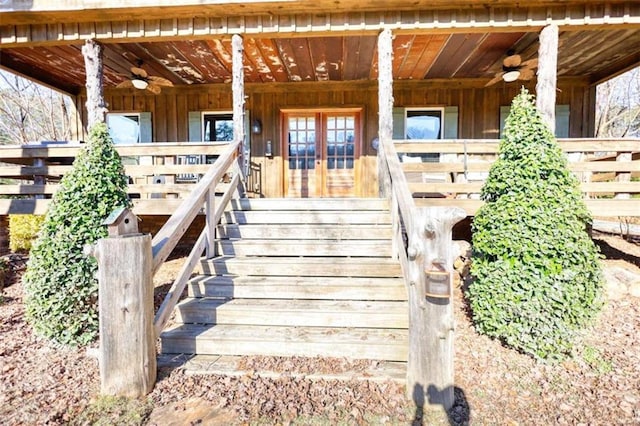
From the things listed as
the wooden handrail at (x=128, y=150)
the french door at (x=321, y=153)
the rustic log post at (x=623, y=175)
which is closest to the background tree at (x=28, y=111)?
the wooden handrail at (x=128, y=150)

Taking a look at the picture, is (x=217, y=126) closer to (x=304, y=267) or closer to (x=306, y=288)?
(x=304, y=267)

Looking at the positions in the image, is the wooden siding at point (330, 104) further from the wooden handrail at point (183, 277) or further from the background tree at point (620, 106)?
the background tree at point (620, 106)

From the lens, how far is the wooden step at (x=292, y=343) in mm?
2316

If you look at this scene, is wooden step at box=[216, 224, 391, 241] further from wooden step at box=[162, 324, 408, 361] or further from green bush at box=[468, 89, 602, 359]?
wooden step at box=[162, 324, 408, 361]

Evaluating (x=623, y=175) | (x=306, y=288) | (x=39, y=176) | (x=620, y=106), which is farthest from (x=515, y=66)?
(x=620, y=106)

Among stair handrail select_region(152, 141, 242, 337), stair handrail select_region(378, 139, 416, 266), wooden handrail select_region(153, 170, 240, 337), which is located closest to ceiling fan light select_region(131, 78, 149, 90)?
stair handrail select_region(152, 141, 242, 337)

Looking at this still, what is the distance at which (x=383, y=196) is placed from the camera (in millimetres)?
4102

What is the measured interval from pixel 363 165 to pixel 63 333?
5385 millimetres

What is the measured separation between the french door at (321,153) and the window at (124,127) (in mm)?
3210

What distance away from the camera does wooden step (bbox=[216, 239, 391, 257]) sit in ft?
10.6

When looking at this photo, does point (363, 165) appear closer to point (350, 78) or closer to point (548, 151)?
point (350, 78)

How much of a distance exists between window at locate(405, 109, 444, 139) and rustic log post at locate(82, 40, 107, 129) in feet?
17.0

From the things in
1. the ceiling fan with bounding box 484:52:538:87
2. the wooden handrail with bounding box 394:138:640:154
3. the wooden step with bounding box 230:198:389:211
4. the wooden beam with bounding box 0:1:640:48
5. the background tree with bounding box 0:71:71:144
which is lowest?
the wooden step with bounding box 230:198:389:211

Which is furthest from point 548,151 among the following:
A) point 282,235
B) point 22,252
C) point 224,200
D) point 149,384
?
point 22,252
